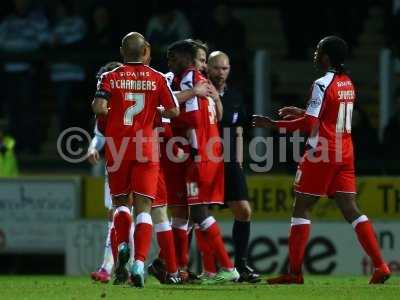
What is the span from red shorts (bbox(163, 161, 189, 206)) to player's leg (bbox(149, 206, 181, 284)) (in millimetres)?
476

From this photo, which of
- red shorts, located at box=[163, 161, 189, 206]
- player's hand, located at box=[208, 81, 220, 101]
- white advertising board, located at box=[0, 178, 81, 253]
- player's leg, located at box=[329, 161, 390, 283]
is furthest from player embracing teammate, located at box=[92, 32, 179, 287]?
white advertising board, located at box=[0, 178, 81, 253]

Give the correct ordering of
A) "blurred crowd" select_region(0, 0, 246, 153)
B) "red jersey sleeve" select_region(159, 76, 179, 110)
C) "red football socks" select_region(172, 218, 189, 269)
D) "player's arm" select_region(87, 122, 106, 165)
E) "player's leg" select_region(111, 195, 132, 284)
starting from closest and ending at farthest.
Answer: "player's leg" select_region(111, 195, 132, 284), "red jersey sleeve" select_region(159, 76, 179, 110), "red football socks" select_region(172, 218, 189, 269), "player's arm" select_region(87, 122, 106, 165), "blurred crowd" select_region(0, 0, 246, 153)

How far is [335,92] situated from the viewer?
12656 mm

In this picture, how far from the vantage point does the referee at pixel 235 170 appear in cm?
1335

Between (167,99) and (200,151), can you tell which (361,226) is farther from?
(167,99)

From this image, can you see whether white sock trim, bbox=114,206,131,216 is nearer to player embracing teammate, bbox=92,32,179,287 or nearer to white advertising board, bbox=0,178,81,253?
player embracing teammate, bbox=92,32,179,287

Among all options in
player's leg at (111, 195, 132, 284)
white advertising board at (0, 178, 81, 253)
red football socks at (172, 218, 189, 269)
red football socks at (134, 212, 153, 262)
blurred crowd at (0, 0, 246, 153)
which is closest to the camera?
player's leg at (111, 195, 132, 284)

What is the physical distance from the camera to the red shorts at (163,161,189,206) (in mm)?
13102

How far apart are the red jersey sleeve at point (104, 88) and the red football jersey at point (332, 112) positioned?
1.84m

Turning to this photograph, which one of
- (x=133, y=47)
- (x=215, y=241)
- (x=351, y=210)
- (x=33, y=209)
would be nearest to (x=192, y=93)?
(x=133, y=47)

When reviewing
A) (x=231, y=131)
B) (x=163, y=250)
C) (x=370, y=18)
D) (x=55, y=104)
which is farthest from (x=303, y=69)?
(x=163, y=250)

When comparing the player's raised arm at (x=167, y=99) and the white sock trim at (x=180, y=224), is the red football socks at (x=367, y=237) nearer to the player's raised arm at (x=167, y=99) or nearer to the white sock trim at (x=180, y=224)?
the white sock trim at (x=180, y=224)

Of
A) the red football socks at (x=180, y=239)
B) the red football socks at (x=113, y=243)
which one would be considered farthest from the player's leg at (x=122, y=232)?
the red football socks at (x=180, y=239)

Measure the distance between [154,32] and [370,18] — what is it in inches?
189
